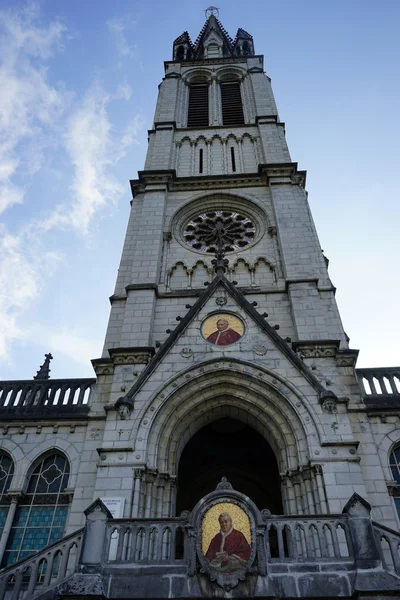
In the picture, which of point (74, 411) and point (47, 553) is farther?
point (74, 411)

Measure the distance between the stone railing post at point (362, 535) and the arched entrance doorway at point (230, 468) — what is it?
23.8ft

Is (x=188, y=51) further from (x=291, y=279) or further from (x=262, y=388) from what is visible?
(x=262, y=388)

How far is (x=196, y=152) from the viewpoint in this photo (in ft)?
83.4

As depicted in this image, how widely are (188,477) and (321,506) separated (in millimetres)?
6998

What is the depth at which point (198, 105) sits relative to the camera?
1179 inches

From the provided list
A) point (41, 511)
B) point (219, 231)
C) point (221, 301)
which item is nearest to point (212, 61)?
point (219, 231)

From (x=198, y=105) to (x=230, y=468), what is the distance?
2112 cm

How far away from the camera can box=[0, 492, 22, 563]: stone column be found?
40.7ft

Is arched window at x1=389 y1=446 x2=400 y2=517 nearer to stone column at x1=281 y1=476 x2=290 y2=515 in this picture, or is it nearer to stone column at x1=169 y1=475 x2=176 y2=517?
stone column at x1=281 y1=476 x2=290 y2=515

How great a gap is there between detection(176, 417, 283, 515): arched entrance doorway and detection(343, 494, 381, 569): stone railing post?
7267mm

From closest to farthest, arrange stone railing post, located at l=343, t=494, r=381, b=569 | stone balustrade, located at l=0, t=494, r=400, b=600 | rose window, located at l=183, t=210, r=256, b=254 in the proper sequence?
stone balustrade, located at l=0, t=494, r=400, b=600 → stone railing post, located at l=343, t=494, r=381, b=569 → rose window, located at l=183, t=210, r=256, b=254

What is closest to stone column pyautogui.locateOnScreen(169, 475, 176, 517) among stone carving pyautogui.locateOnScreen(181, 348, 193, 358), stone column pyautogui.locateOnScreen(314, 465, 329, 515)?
stone carving pyautogui.locateOnScreen(181, 348, 193, 358)

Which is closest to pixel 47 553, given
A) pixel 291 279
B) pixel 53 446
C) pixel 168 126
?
pixel 53 446

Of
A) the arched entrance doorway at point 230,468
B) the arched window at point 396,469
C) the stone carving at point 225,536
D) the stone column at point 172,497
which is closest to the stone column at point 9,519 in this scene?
the stone column at point 172,497
